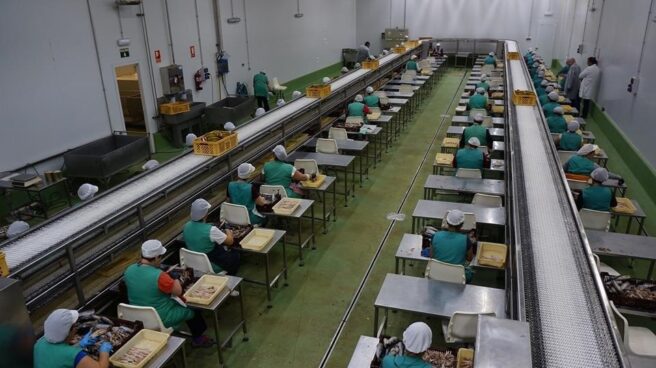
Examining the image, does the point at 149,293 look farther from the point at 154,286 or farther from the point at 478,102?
the point at 478,102

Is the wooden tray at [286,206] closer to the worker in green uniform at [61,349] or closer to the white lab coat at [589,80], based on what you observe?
the worker in green uniform at [61,349]

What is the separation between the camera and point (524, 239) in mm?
3701

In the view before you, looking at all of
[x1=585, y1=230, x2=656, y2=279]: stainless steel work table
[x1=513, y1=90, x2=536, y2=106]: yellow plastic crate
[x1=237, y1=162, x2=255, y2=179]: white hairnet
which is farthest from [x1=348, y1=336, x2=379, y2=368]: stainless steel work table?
[x1=513, y1=90, x2=536, y2=106]: yellow plastic crate

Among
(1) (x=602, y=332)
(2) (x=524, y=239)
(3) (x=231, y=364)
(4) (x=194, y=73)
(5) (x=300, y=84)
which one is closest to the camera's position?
(1) (x=602, y=332)

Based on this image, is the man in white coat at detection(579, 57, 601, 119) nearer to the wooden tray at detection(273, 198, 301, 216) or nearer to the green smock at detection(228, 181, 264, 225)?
the wooden tray at detection(273, 198, 301, 216)

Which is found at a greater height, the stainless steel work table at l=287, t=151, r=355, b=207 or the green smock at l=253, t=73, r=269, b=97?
the green smock at l=253, t=73, r=269, b=97

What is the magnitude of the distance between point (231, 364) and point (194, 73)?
A: 8.91 meters

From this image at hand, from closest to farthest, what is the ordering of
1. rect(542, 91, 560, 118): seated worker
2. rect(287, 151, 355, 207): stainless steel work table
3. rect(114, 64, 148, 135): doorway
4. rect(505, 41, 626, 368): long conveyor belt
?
rect(505, 41, 626, 368): long conveyor belt, rect(287, 151, 355, 207): stainless steel work table, rect(542, 91, 560, 118): seated worker, rect(114, 64, 148, 135): doorway

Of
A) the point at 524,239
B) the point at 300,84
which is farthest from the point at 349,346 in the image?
the point at 300,84

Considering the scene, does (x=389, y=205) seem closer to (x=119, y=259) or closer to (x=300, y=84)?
(x=119, y=259)

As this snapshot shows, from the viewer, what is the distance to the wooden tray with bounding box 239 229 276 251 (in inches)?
194

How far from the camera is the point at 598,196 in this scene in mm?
5547

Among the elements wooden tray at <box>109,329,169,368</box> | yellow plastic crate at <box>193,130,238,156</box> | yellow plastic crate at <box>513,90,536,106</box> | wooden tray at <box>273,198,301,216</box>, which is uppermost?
yellow plastic crate at <box>513,90,536,106</box>

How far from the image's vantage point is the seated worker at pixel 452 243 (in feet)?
14.8
